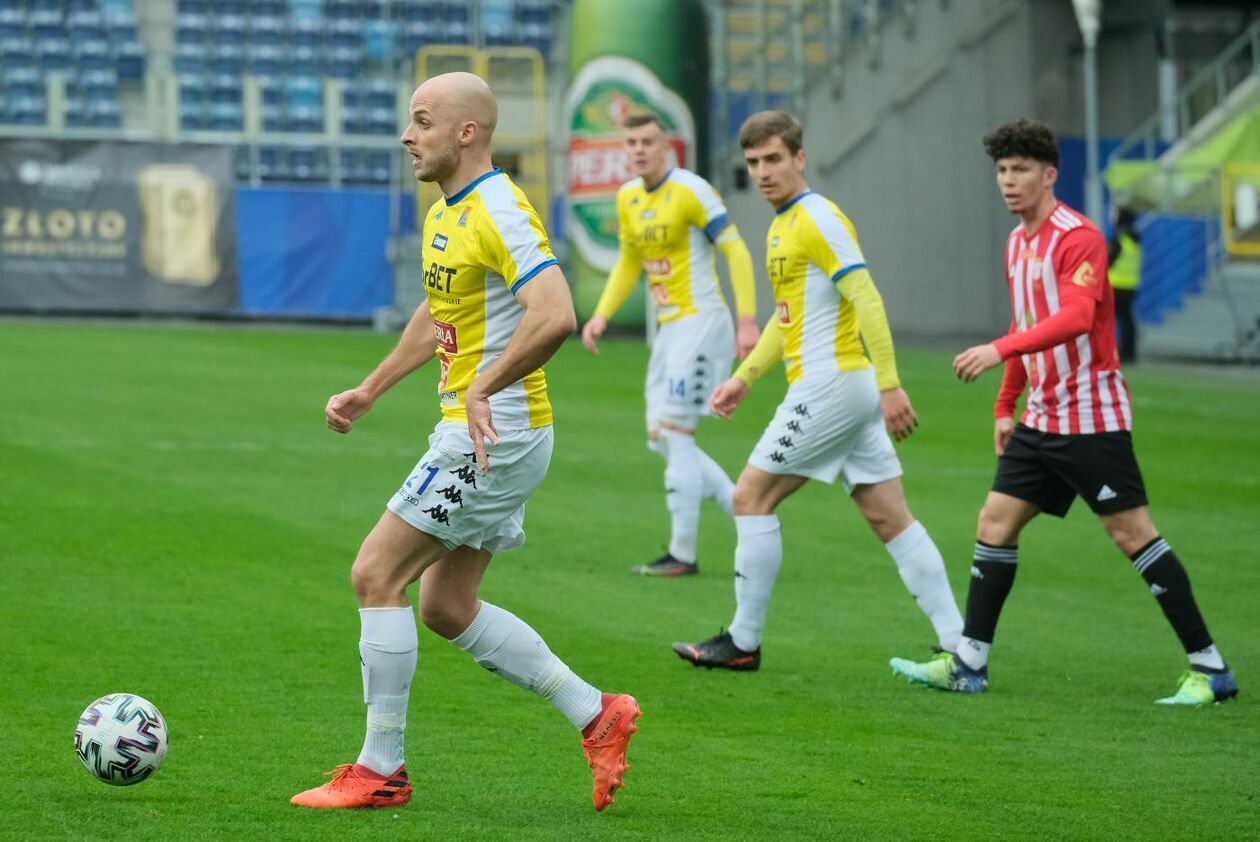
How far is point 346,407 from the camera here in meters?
5.55

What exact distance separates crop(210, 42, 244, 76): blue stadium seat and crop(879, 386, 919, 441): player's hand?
26.9 metres

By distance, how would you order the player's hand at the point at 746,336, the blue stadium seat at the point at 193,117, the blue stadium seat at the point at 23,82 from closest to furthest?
1. the player's hand at the point at 746,336
2. the blue stadium seat at the point at 23,82
3. the blue stadium seat at the point at 193,117

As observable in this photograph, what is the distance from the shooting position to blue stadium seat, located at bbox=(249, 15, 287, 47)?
32531mm

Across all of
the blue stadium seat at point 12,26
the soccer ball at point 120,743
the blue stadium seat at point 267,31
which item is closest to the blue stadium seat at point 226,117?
the blue stadium seat at point 267,31

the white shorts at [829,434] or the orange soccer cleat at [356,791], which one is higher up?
the white shorts at [829,434]

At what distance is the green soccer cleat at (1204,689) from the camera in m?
6.96

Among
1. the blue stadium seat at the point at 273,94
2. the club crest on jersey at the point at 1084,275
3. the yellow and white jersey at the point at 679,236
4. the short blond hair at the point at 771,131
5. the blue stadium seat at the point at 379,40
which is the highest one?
the blue stadium seat at the point at 379,40

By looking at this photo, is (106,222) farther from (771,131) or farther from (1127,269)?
(771,131)

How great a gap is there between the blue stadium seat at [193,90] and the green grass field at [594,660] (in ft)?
Answer: 57.5

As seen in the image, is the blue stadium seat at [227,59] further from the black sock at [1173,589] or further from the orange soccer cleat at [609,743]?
the orange soccer cleat at [609,743]

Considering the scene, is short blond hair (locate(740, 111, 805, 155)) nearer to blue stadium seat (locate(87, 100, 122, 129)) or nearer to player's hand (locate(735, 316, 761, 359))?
player's hand (locate(735, 316, 761, 359))

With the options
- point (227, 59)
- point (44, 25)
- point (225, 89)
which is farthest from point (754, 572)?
point (44, 25)

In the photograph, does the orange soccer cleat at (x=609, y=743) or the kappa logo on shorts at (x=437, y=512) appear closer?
the kappa logo on shorts at (x=437, y=512)

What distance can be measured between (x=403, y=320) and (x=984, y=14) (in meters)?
10.8
